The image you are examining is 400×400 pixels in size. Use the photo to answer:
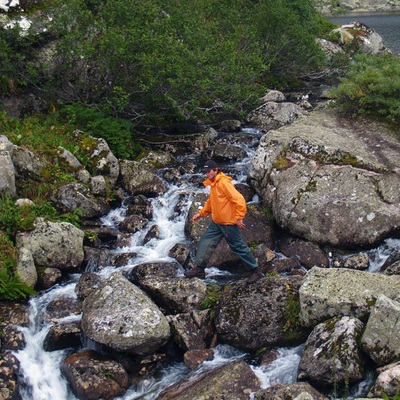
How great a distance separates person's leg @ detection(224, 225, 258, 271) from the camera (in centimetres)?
1072

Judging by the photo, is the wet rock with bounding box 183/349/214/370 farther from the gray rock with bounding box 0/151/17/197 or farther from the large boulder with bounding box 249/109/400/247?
the gray rock with bounding box 0/151/17/197

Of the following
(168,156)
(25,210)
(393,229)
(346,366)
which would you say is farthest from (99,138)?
(346,366)

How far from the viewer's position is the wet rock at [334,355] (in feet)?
25.8

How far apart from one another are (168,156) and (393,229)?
9.05 meters

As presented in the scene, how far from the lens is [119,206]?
15.5m

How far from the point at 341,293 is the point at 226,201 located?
305 centimetres

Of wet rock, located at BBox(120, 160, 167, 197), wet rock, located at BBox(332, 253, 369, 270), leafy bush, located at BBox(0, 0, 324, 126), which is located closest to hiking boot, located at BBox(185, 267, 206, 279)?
wet rock, located at BBox(332, 253, 369, 270)

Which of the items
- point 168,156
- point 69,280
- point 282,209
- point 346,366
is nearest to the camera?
point 346,366

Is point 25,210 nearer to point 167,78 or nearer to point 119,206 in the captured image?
point 119,206

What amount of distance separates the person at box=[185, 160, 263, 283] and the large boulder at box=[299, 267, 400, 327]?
171 centimetres

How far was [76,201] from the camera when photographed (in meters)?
14.2

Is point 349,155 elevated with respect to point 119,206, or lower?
elevated

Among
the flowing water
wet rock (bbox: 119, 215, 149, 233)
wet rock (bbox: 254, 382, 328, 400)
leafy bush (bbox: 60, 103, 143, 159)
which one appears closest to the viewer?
wet rock (bbox: 254, 382, 328, 400)

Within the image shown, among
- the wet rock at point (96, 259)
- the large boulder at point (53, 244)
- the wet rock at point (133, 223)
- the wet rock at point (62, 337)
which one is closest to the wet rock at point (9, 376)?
the wet rock at point (62, 337)
